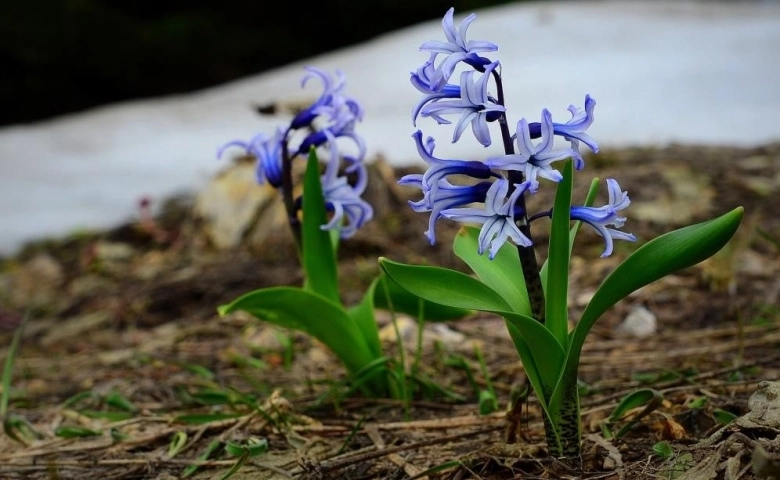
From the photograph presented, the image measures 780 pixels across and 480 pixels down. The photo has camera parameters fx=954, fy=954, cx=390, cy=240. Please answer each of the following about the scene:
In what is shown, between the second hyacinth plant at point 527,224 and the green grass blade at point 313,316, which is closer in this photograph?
the second hyacinth plant at point 527,224

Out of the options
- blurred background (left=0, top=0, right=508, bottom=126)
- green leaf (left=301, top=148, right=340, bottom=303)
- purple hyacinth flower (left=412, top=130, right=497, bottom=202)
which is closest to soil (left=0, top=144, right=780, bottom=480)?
green leaf (left=301, top=148, right=340, bottom=303)

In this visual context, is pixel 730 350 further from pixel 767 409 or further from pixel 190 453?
pixel 190 453

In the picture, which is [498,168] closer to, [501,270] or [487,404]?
[501,270]

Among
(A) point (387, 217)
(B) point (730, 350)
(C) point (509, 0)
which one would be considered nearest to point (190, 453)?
(B) point (730, 350)

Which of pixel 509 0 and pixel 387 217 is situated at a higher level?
pixel 509 0

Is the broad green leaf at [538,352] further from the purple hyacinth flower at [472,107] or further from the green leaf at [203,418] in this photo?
the green leaf at [203,418]

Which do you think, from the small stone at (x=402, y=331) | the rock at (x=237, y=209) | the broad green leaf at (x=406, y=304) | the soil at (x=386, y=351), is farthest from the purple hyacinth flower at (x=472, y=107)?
the rock at (x=237, y=209)
